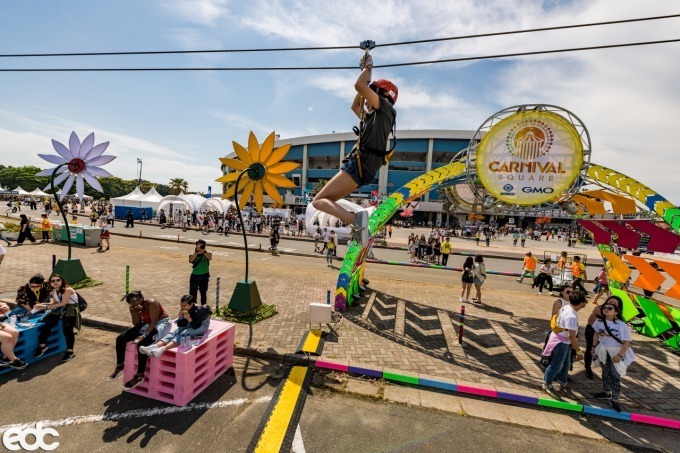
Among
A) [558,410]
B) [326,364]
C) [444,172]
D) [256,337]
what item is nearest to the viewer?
[558,410]

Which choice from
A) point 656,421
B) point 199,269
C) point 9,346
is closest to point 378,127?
point 199,269

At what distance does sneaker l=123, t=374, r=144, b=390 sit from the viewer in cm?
452

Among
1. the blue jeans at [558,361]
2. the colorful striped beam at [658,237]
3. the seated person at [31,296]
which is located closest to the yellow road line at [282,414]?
the blue jeans at [558,361]

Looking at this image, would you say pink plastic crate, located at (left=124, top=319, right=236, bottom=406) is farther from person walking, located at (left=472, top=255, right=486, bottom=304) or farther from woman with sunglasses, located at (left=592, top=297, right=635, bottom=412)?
person walking, located at (left=472, top=255, right=486, bottom=304)

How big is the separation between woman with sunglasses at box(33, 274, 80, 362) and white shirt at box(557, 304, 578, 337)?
28.2ft

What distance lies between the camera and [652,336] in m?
8.15

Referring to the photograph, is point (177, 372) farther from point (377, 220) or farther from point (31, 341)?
point (377, 220)

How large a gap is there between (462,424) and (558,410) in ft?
6.02

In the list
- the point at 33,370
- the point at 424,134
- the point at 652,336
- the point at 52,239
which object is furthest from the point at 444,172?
the point at 424,134

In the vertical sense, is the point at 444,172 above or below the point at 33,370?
above

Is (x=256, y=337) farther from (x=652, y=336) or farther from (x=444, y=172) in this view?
(x=652, y=336)

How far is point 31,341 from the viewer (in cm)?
525

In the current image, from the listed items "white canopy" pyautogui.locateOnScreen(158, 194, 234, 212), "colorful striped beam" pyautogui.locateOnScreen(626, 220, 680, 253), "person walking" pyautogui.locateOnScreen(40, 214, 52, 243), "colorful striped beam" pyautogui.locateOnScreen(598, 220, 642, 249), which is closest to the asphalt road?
"colorful striped beam" pyautogui.locateOnScreen(626, 220, 680, 253)

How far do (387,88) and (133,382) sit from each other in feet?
19.9
